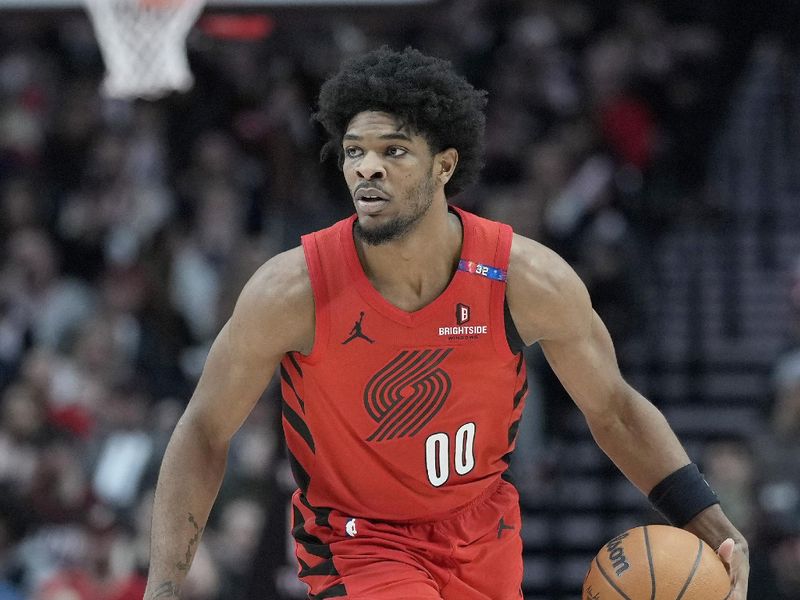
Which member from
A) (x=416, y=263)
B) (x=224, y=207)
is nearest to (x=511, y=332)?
(x=416, y=263)

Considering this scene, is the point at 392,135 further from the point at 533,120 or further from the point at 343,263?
the point at 533,120

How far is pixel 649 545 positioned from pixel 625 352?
→ 686 cm

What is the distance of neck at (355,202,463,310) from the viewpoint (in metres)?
4.59

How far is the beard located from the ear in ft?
0.28

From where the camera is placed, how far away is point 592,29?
13.9 meters

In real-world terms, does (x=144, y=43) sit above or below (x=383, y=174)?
above

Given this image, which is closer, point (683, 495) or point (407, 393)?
point (407, 393)

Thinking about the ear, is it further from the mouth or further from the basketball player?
the mouth

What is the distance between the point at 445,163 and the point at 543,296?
0.52m

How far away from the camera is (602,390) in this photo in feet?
15.9

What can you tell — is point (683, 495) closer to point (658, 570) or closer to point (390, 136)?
point (658, 570)

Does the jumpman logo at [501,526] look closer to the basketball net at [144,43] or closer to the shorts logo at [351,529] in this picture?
the shorts logo at [351,529]

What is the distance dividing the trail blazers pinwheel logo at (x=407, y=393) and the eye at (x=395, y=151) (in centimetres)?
61

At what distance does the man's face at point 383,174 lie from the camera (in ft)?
14.5
